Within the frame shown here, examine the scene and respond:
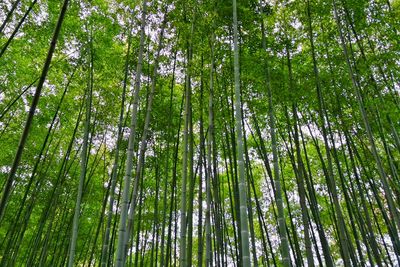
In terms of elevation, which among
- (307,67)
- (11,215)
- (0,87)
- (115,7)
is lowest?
(11,215)

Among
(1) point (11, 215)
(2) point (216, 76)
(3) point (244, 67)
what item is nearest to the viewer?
(3) point (244, 67)

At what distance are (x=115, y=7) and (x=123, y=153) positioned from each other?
2875 mm

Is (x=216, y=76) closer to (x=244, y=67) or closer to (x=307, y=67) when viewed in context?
(x=244, y=67)

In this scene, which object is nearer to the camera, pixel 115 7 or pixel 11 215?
pixel 115 7

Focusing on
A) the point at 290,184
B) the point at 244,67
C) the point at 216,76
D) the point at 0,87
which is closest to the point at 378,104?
the point at 244,67

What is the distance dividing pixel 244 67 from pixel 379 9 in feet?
6.80

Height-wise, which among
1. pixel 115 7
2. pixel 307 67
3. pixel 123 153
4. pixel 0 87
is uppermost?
pixel 115 7

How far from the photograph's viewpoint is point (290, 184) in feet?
32.2

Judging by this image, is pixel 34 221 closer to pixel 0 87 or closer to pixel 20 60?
pixel 0 87

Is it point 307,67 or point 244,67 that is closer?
point 244,67

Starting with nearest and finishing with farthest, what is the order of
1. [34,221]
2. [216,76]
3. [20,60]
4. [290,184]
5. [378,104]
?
[378,104] → [216,76] → [20,60] → [34,221] → [290,184]

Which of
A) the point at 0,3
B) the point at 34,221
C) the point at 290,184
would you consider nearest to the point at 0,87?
the point at 0,3

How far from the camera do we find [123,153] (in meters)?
7.03

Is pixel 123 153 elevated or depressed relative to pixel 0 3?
depressed
